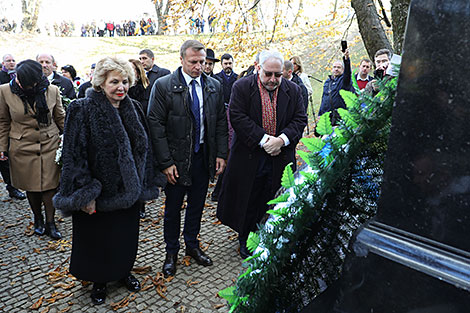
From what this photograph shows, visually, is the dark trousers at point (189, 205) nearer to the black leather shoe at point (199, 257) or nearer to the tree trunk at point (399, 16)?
the black leather shoe at point (199, 257)

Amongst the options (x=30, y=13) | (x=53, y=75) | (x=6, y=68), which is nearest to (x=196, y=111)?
(x=53, y=75)

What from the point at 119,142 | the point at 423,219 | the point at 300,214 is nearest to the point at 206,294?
the point at 119,142

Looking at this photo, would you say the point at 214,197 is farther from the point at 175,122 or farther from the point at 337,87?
the point at 337,87

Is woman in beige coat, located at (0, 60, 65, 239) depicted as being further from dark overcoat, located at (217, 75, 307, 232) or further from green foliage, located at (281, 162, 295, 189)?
green foliage, located at (281, 162, 295, 189)

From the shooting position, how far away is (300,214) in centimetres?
122

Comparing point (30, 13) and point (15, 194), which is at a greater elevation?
point (30, 13)

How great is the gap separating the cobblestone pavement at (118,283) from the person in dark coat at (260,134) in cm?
67

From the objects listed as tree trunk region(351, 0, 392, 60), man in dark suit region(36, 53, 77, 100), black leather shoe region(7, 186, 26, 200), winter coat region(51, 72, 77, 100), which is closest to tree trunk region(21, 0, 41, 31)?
man in dark suit region(36, 53, 77, 100)

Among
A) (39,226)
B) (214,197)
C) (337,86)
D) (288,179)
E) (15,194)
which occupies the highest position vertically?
(288,179)

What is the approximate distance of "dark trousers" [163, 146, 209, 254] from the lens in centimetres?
372

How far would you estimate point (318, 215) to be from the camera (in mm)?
1376

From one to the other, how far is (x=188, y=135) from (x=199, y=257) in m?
1.45

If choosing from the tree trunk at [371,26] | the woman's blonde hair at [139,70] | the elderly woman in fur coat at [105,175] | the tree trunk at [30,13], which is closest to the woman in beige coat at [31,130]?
the woman's blonde hair at [139,70]

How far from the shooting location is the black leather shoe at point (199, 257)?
3963mm
